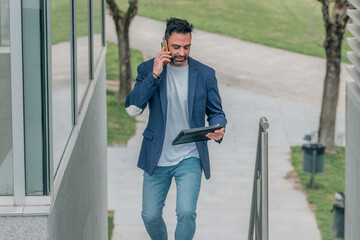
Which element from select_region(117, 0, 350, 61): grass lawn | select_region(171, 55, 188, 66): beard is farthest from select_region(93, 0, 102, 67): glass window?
select_region(117, 0, 350, 61): grass lawn

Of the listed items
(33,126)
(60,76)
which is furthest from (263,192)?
(60,76)

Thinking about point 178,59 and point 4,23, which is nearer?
point 4,23

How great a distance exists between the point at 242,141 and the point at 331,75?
98.0 inches

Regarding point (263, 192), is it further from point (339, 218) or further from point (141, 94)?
point (339, 218)

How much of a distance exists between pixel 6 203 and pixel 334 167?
13.9 metres

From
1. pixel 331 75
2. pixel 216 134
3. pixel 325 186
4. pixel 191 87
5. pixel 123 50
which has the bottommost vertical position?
pixel 325 186

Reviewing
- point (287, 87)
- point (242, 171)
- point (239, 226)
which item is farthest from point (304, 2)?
point (239, 226)

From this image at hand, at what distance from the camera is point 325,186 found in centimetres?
1608

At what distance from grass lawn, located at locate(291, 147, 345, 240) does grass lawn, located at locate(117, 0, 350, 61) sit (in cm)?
1055

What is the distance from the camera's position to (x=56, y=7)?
15.7 feet

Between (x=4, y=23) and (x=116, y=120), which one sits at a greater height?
(x=4, y=23)

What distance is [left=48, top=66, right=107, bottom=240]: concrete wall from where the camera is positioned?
4605 mm

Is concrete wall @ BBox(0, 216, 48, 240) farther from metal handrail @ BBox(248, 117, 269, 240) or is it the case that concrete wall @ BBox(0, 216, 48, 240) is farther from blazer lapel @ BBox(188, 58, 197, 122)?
blazer lapel @ BBox(188, 58, 197, 122)

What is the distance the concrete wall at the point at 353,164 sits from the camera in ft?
22.2
